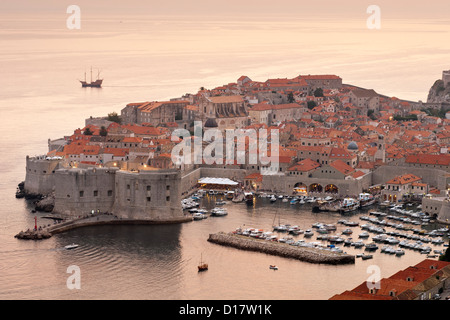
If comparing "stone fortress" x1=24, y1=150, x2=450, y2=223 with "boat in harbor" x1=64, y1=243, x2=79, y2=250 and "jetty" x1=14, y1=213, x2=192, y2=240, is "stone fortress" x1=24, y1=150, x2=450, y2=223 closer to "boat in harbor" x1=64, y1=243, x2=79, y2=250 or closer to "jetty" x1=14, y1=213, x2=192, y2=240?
"jetty" x1=14, y1=213, x2=192, y2=240

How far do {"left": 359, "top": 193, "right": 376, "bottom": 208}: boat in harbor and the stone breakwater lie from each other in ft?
19.5

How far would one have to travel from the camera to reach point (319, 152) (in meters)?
34.4

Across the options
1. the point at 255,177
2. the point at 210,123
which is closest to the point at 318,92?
the point at 210,123

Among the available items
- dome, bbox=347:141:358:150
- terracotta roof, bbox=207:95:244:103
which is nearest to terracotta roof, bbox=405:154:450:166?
dome, bbox=347:141:358:150

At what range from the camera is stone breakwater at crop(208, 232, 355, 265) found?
77.2ft

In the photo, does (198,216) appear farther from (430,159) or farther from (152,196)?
(430,159)

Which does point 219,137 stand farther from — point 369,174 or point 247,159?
point 369,174

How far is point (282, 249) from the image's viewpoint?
2436cm

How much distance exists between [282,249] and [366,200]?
675 centimetres

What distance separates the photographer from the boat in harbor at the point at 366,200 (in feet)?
99.2

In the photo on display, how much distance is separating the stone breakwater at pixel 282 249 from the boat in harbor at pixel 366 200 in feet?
19.5

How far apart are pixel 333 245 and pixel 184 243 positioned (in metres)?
3.62

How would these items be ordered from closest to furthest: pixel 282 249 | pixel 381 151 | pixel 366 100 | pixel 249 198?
pixel 282 249 → pixel 249 198 → pixel 381 151 → pixel 366 100

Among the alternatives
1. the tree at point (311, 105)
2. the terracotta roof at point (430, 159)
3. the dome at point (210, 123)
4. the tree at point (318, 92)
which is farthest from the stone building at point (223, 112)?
the terracotta roof at point (430, 159)
